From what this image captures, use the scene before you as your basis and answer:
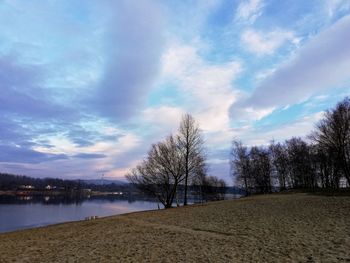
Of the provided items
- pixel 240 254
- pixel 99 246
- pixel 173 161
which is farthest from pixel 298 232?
pixel 173 161

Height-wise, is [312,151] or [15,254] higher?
[312,151]

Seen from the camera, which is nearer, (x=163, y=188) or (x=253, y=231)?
(x=253, y=231)

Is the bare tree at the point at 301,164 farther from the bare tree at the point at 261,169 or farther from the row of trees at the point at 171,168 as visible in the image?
the row of trees at the point at 171,168

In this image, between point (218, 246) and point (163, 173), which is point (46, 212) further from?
point (218, 246)

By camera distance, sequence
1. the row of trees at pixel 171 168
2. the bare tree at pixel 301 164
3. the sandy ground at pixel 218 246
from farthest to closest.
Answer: the bare tree at pixel 301 164
the row of trees at pixel 171 168
the sandy ground at pixel 218 246

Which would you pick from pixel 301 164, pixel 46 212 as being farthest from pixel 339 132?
pixel 46 212

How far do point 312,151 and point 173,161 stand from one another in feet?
114

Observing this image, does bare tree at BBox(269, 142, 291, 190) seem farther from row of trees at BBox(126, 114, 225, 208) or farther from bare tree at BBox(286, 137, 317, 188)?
row of trees at BBox(126, 114, 225, 208)

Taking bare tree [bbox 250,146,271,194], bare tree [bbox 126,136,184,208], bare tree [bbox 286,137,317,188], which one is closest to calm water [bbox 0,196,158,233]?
bare tree [bbox 126,136,184,208]

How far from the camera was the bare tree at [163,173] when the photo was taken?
125ft

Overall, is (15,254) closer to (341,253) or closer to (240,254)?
(240,254)

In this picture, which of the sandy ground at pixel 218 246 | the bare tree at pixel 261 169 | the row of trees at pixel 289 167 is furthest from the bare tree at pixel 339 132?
the sandy ground at pixel 218 246

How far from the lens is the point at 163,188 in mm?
39156

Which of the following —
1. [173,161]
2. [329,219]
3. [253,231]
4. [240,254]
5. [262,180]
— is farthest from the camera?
[262,180]
